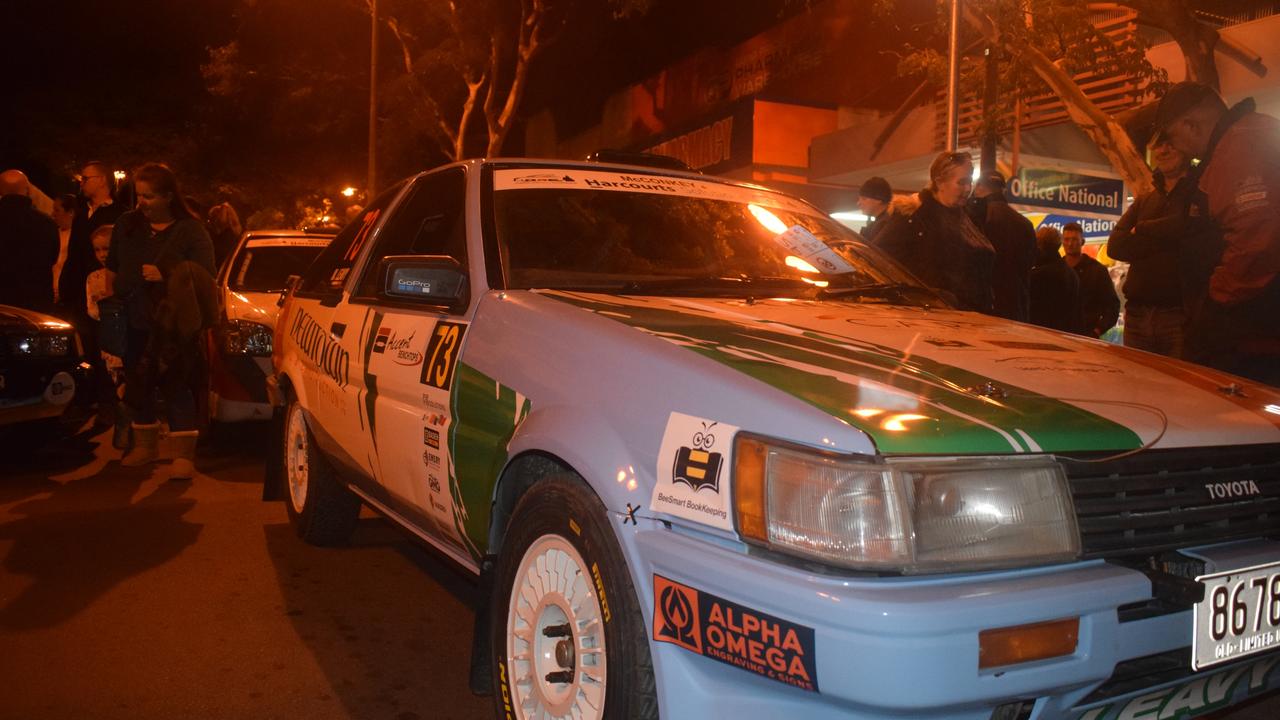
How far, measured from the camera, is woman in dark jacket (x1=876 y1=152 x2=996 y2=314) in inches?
216

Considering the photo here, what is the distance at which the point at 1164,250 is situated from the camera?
4.49m

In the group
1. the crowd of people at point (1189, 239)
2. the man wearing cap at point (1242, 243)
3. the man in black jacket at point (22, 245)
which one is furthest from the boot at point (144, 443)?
A: the man wearing cap at point (1242, 243)

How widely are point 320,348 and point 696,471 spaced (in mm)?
2852

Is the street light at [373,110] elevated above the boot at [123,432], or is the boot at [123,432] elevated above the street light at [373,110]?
the street light at [373,110]

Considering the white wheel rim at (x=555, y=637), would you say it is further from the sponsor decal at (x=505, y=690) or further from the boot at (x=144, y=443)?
the boot at (x=144, y=443)

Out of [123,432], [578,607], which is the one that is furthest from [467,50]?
[578,607]

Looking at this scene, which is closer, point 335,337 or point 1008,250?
point 335,337

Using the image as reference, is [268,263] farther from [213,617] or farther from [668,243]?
[668,243]

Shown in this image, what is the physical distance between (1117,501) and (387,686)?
229 centimetres

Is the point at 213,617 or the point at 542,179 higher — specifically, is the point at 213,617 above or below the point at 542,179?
below

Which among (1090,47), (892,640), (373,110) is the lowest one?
(892,640)

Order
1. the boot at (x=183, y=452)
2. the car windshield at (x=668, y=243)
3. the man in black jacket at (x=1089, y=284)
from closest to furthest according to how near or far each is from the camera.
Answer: the car windshield at (x=668, y=243), the boot at (x=183, y=452), the man in black jacket at (x=1089, y=284)

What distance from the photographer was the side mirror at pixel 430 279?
10.5 ft

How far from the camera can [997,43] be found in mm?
10406
